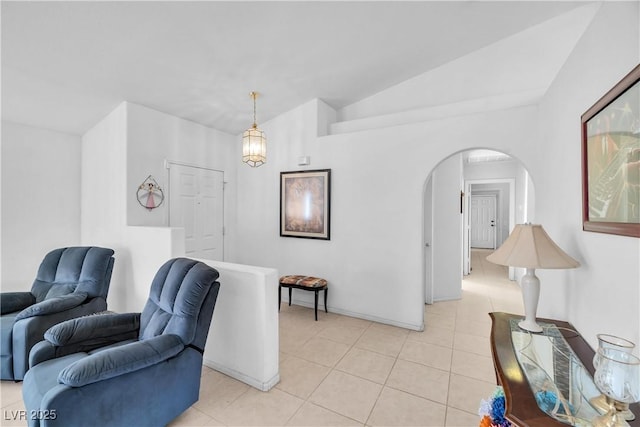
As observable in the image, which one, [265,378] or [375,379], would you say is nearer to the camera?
[265,378]

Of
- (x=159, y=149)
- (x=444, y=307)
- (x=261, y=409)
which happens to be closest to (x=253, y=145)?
(x=159, y=149)

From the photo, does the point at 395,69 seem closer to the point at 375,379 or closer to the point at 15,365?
the point at 375,379

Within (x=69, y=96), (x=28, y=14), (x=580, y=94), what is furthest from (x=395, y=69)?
(x=69, y=96)

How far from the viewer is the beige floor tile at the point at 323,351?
2.57 meters

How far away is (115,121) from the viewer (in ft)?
11.2

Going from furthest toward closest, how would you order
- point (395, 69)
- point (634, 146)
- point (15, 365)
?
point (395, 69)
point (15, 365)
point (634, 146)

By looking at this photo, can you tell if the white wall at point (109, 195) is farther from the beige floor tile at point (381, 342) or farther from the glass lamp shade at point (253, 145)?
the beige floor tile at point (381, 342)

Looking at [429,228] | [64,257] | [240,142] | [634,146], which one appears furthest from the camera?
[240,142]

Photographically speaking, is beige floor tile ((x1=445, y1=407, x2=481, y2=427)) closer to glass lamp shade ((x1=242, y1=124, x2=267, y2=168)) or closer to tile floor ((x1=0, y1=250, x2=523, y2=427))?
tile floor ((x1=0, y1=250, x2=523, y2=427))

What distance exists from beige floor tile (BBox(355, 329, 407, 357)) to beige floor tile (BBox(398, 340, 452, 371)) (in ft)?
0.25

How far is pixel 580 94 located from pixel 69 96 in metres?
4.61

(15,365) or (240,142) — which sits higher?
(240,142)

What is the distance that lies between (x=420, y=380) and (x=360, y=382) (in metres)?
0.49

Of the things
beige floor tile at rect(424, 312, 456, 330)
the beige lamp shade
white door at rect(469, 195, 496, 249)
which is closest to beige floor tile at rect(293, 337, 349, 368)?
beige floor tile at rect(424, 312, 456, 330)
